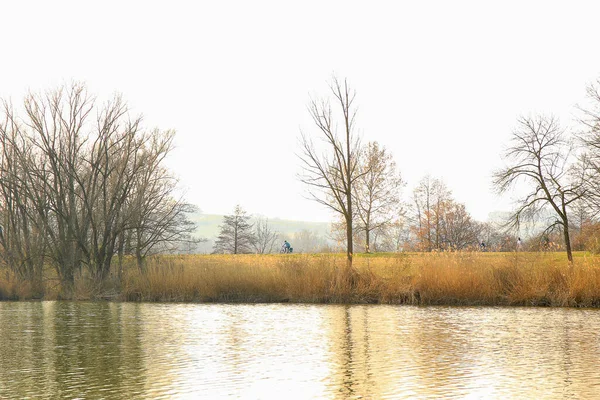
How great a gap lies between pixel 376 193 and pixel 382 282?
2907 centimetres

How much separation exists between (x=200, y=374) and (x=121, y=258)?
812 inches

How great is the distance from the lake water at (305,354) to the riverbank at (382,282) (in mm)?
1550

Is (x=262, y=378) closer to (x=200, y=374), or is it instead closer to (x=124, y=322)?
(x=200, y=374)

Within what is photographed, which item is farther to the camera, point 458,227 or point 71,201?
point 458,227

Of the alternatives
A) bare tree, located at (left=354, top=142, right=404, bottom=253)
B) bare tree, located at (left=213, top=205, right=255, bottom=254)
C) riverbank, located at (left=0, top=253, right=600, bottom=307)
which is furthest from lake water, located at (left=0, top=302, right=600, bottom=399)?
bare tree, located at (left=213, top=205, right=255, bottom=254)

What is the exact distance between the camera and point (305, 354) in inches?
477

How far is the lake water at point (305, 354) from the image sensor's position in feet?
29.7

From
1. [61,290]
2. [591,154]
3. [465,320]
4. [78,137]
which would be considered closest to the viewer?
[465,320]

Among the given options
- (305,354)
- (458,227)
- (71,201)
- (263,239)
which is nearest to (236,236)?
(263,239)

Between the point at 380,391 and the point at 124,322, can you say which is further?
the point at 124,322

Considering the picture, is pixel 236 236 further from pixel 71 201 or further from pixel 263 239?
pixel 71 201

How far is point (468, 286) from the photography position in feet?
71.8

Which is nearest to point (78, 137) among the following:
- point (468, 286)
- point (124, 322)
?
point (124, 322)

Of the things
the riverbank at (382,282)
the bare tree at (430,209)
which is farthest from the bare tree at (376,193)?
the riverbank at (382,282)
